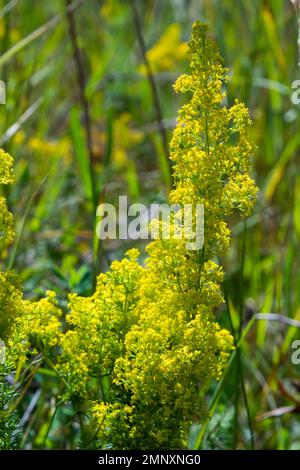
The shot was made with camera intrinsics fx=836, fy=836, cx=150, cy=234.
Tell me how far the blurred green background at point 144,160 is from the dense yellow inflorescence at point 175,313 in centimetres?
33

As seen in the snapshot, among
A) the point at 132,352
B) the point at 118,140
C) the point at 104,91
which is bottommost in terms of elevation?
the point at 132,352

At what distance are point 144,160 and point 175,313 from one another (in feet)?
7.95

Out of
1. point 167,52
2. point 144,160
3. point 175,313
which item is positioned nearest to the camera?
point 175,313

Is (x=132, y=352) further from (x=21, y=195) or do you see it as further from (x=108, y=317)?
(x=21, y=195)

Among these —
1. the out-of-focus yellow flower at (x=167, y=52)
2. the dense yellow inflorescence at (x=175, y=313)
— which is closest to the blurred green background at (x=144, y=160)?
the out-of-focus yellow flower at (x=167, y=52)

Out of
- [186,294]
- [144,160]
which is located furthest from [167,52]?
[186,294]

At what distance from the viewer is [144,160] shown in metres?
3.56

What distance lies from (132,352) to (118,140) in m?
2.04

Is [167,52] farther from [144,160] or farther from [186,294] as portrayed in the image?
[186,294]

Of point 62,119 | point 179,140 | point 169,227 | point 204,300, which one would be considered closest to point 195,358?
point 204,300

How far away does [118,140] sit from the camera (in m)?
3.20

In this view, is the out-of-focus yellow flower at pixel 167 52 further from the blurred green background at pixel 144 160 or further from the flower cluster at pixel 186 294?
the flower cluster at pixel 186 294

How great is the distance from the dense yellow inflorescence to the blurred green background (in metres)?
0.33

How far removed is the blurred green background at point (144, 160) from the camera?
6.34 ft
